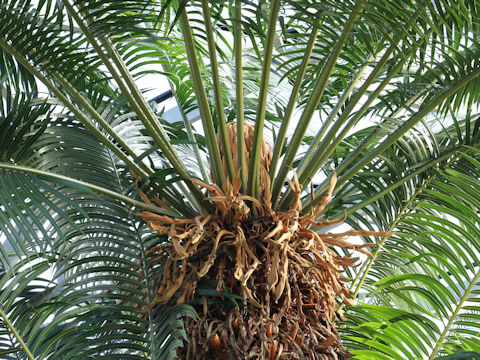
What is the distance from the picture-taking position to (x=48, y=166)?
1.73m

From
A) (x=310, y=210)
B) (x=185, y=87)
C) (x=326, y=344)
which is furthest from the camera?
(x=185, y=87)

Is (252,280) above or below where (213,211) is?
below

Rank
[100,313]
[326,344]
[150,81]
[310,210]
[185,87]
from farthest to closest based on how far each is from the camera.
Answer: [150,81], [185,87], [310,210], [100,313], [326,344]

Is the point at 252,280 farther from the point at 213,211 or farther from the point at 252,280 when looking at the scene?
the point at 213,211

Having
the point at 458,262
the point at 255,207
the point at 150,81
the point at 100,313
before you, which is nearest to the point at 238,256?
the point at 255,207

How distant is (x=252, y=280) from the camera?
1.52m

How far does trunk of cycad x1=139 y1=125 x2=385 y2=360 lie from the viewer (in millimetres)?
1482

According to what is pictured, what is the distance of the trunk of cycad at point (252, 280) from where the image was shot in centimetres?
148

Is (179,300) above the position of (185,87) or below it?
below

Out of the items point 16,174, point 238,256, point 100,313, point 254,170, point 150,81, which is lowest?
point 100,313

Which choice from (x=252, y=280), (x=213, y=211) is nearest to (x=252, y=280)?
(x=252, y=280)

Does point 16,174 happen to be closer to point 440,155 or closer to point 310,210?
point 310,210

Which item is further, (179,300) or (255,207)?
(255,207)

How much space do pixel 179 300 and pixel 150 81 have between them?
15.0 feet
